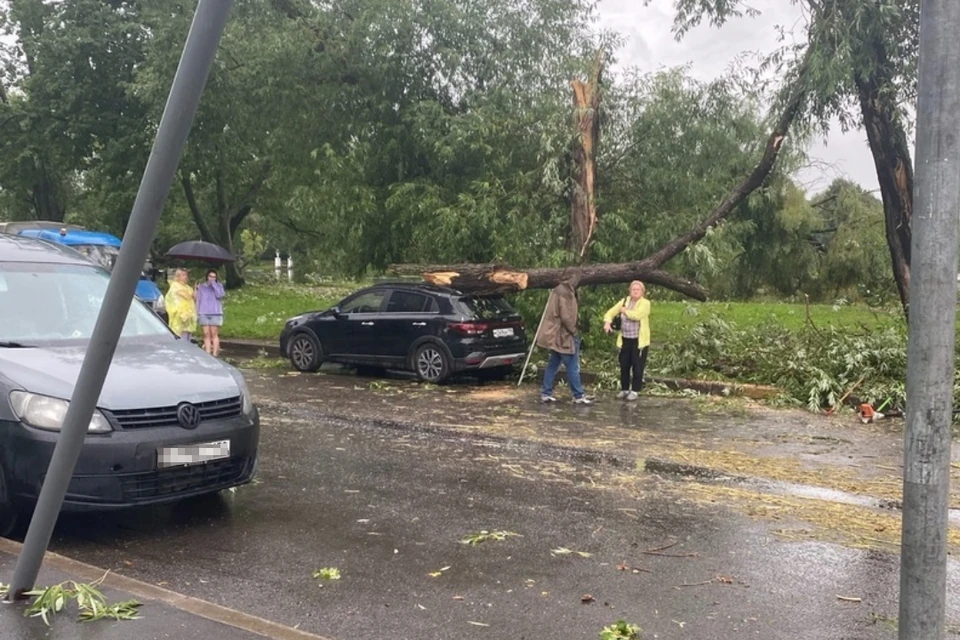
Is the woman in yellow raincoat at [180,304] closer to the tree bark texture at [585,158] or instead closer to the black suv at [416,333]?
the black suv at [416,333]

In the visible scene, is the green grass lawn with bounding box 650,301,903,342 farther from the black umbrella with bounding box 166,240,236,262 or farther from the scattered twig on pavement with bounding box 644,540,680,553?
the scattered twig on pavement with bounding box 644,540,680,553

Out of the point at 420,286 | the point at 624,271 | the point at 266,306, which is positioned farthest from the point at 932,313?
the point at 266,306

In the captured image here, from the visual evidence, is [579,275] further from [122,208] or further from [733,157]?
[122,208]

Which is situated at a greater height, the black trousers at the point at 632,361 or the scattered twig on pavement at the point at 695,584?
the black trousers at the point at 632,361

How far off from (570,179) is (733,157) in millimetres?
3405

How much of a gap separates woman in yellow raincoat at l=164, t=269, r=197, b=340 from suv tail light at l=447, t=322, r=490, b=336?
4.40m

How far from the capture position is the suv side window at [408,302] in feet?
46.9

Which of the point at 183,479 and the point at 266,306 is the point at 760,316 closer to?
the point at 266,306

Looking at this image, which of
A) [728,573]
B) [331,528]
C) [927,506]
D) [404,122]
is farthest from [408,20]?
[927,506]

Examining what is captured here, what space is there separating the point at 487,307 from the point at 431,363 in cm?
126

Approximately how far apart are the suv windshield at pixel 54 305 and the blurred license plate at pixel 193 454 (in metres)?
1.25

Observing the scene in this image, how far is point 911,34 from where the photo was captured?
1255 centimetres

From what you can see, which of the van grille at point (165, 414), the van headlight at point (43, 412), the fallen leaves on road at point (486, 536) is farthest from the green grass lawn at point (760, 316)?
the van headlight at point (43, 412)

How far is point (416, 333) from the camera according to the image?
1423cm
